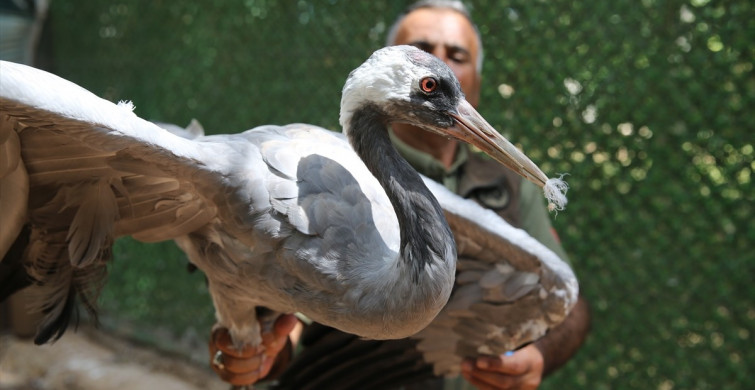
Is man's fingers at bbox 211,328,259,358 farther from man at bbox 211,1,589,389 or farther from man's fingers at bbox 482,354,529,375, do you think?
man's fingers at bbox 482,354,529,375

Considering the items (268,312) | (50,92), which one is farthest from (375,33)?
(50,92)

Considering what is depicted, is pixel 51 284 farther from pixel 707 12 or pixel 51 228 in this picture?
pixel 707 12

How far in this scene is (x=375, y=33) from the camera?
3.49 meters

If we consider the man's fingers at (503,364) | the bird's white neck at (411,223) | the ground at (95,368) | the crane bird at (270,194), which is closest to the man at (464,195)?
the man's fingers at (503,364)

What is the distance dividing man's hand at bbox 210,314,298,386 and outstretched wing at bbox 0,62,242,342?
1.20 ft

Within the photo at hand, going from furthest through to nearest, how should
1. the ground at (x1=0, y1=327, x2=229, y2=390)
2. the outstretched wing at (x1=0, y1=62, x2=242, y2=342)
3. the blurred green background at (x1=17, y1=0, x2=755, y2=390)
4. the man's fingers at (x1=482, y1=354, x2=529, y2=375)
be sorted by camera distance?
the ground at (x1=0, y1=327, x2=229, y2=390) < the blurred green background at (x1=17, y1=0, x2=755, y2=390) < the man's fingers at (x1=482, y1=354, x2=529, y2=375) < the outstretched wing at (x1=0, y1=62, x2=242, y2=342)

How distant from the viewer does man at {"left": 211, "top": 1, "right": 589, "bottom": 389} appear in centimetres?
204

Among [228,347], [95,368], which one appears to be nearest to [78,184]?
[228,347]

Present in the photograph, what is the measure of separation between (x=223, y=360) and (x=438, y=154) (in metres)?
0.94

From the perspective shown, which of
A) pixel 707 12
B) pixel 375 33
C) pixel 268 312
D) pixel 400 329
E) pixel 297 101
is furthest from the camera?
pixel 297 101

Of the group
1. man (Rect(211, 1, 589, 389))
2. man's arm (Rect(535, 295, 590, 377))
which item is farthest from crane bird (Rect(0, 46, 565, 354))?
man's arm (Rect(535, 295, 590, 377))

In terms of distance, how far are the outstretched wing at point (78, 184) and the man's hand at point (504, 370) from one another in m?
0.86

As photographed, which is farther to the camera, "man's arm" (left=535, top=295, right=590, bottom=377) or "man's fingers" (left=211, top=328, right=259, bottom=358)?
"man's arm" (left=535, top=295, right=590, bottom=377)

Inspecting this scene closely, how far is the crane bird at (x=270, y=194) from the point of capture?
146 cm
